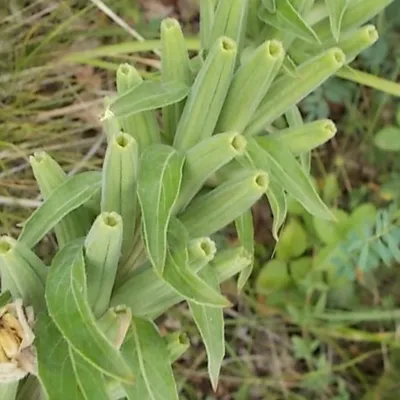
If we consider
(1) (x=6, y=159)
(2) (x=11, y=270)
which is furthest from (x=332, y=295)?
(2) (x=11, y=270)

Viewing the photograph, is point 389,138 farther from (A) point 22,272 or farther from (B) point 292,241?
(A) point 22,272

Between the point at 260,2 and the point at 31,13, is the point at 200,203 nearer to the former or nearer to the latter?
the point at 260,2

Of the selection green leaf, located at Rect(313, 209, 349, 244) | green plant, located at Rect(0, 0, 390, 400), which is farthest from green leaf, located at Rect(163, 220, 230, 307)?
green leaf, located at Rect(313, 209, 349, 244)

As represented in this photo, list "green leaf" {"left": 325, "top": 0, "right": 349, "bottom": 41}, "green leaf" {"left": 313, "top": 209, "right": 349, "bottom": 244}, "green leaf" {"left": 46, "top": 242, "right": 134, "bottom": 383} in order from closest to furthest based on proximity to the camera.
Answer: "green leaf" {"left": 46, "top": 242, "right": 134, "bottom": 383} → "green leaf" {"left": 325, "top": 0, "right": 349, "bottom": 41} → "green leaf" {"left": 313, "top": 209, "right": 349, "bottom": 244}

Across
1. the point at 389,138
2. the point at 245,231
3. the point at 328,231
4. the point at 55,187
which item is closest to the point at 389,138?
the point at 389,138

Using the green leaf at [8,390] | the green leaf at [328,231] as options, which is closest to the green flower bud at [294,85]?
the green leaf at [8,390]

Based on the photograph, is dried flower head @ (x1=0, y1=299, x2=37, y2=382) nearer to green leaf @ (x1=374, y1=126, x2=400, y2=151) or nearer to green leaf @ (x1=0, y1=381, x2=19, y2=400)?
green leaf @ (x1=0, y1=381, x2=19, y2=400)
